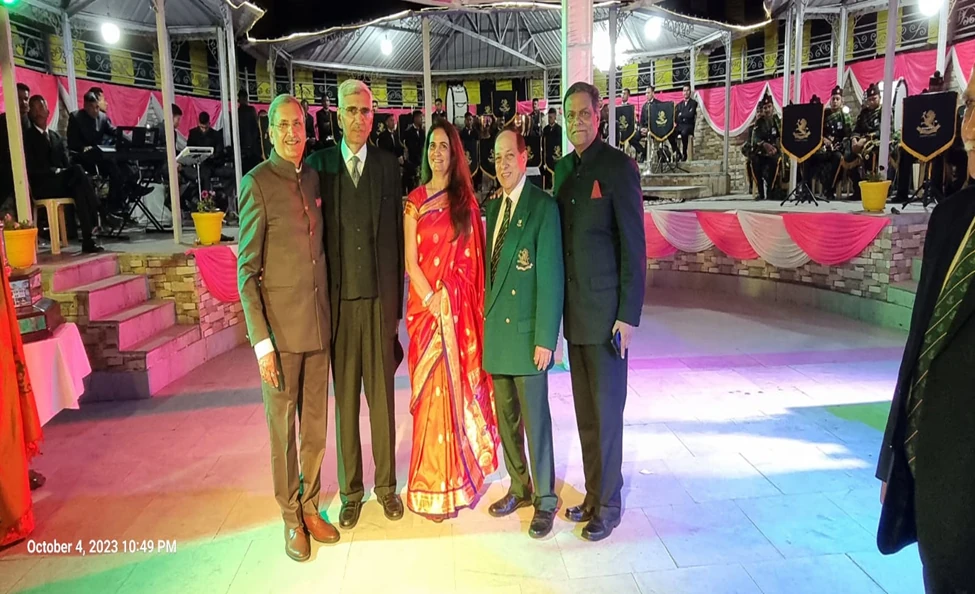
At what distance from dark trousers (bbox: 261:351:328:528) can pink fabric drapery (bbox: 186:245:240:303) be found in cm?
299

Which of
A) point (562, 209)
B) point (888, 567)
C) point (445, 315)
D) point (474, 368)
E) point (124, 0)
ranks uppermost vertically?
point (124, 0)

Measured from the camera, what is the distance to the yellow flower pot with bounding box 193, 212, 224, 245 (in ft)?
18.1

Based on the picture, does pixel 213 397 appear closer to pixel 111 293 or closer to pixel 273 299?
pixel 111 293

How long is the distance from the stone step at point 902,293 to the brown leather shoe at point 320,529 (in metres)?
5.11

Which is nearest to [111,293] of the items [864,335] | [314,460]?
[314,460]

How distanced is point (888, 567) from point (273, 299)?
2.32 m

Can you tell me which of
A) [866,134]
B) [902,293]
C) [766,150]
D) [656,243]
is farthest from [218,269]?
[866,134]

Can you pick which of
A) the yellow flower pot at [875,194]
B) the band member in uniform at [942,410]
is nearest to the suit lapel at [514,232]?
the band member in uniform at [942,410]

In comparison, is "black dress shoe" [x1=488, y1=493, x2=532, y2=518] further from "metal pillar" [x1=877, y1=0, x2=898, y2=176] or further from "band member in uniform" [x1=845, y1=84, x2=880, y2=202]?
"band member in uniform" [x1=845, y1=84, x2=880, y2=202]

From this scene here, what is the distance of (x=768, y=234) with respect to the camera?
22.0 feet

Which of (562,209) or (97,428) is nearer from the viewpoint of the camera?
(562,209)

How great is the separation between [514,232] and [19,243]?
3.42m

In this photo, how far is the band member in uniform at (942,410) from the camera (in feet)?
3.98

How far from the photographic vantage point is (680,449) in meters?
3.32
